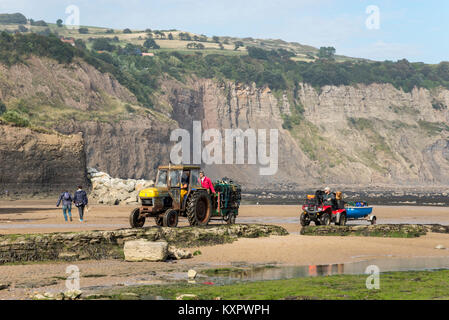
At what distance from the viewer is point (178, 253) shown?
63.9ft

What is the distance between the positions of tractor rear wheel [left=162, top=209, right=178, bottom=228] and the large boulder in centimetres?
461

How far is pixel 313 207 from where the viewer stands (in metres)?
30.1

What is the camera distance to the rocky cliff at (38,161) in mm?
57156

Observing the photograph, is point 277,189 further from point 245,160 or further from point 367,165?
point 367,165

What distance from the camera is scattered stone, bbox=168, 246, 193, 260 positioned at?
19250 mm

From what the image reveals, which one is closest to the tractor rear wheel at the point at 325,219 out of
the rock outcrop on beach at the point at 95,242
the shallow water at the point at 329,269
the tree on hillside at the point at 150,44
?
the rock outcrop on beach at the point at 95,242

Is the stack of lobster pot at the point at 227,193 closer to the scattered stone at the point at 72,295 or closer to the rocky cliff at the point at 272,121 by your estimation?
the scattered stone at the point at 72,295

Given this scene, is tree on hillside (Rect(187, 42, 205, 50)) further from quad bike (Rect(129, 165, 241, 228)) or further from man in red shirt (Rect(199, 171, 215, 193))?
quad bike (Rect(129, 165, 241, 228))

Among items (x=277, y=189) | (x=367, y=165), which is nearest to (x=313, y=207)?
(x=277, y=189)

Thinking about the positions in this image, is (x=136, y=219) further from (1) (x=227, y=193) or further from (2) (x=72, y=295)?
(2) (x=72, y=295)

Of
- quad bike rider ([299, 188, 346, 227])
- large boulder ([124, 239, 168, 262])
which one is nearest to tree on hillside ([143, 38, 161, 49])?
quad bike rider ([299, 188, 346, 227])

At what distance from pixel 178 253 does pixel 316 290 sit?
22.6 ft

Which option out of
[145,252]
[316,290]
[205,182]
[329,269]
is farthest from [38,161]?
[316,290]

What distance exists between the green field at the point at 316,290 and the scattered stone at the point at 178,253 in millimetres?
4702
